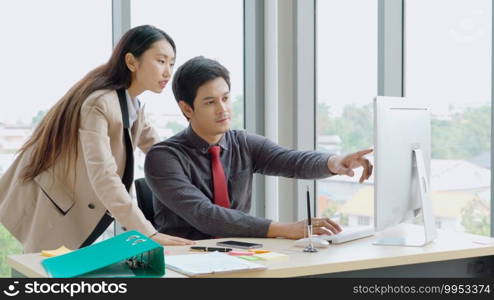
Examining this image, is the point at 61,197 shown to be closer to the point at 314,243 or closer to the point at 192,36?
the point at 314,243

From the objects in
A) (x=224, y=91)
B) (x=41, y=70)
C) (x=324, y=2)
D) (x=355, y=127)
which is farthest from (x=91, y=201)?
(x=324, y=2)

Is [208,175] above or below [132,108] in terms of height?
below

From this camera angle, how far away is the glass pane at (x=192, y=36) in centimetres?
364

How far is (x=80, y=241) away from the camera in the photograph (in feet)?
8.86

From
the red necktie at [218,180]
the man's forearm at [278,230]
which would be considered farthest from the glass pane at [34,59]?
the man's forearm at [278,230]

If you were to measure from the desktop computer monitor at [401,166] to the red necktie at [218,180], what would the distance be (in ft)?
1.85

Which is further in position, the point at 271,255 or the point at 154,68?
the point at 154,68

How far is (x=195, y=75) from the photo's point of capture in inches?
96.7

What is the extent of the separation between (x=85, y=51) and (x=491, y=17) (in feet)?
6.09

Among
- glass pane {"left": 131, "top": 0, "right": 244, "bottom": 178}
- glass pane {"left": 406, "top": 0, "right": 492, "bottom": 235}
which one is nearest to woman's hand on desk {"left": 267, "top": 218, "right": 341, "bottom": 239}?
glass pane {"left": 406, "top": 0, "right": 492, "bottom": 235}

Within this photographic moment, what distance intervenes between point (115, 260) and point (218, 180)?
2.75ft

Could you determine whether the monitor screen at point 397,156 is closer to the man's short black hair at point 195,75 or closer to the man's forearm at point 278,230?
the man's forearm at point 278,230

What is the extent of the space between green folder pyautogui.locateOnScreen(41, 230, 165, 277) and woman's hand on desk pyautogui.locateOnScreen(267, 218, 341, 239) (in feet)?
2.00

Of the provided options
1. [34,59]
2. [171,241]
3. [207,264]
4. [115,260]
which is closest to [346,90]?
[34,59]
